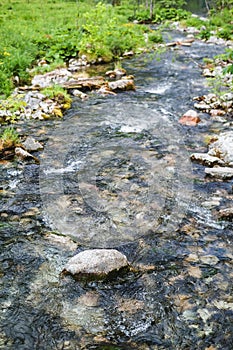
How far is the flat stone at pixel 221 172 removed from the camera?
191 inches

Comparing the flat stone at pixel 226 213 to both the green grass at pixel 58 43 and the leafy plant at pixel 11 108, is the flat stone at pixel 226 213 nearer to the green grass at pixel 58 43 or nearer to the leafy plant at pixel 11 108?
the leafy plant at pixel 11 108

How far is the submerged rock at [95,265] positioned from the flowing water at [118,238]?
0.28 feet

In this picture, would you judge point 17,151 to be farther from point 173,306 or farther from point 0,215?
point 173,306

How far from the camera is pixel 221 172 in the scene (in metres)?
4.91

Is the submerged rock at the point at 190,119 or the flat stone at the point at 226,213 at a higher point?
the submerged rock at the point at 190,119

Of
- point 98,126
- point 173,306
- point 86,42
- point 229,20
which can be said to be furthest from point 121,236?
point 229,20

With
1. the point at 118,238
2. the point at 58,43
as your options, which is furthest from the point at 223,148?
the point at 58,43

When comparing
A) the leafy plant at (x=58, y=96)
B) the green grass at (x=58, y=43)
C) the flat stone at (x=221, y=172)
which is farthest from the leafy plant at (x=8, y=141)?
the flat stone at (x=221, y=172)

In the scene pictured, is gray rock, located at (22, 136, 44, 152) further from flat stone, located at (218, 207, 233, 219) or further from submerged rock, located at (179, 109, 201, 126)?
flat stone, located at (218, 207, 233, 219)

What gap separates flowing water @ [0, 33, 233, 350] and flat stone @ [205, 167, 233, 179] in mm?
139

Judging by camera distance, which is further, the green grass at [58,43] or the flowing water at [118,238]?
the green grass at [58,43]

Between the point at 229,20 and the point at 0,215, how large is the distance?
20502 millimetres

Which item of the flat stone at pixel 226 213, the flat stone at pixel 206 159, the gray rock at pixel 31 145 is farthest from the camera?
the gray rock at pixel 31 145

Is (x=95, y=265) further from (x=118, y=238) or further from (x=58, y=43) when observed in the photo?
(x=58, y=43)
